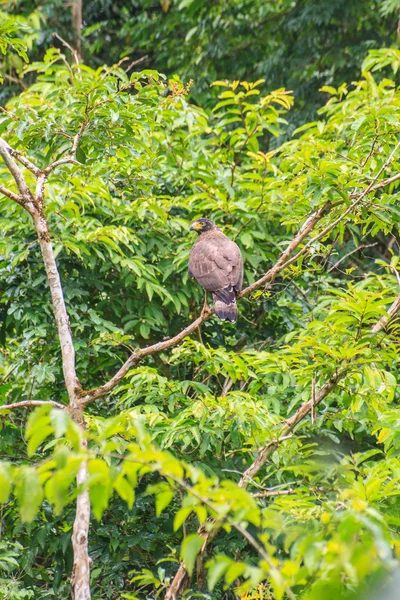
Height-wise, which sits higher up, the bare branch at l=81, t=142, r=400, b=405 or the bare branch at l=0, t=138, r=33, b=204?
the bare branch at l=0, t=138, r=33, b=204

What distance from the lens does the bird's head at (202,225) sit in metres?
5.99

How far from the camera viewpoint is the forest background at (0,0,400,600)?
3.91 metres

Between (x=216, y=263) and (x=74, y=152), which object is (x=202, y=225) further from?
(x=74, y=152)

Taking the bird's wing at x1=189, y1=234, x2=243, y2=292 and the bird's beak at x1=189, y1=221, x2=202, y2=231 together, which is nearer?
the bird's wing at x1=189, y1=234, x2=243, y2=292

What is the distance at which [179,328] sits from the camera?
21.4 ft

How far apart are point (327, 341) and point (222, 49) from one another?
702 cm

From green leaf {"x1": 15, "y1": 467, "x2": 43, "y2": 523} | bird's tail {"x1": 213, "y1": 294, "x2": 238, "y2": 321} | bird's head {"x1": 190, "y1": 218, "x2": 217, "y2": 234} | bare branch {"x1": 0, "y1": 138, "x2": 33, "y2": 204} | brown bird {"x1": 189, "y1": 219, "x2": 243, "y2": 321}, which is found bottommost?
bird's tail {"x1": 213, "y1": 294, "x2": 238, "y2": 321}

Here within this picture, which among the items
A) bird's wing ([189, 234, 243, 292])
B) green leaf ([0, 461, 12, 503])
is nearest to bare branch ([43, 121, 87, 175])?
bird's wing ([189, 234, 243, 292])

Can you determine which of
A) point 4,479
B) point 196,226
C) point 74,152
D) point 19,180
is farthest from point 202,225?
point 4,479

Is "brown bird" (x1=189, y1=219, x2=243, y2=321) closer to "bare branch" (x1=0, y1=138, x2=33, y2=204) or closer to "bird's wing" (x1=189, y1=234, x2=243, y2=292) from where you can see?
"bird's wing" (x1=189, y1=234, x2=243, y2=292)

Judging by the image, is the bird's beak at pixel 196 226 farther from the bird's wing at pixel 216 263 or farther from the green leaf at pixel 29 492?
the green leaf at pixel 29 492

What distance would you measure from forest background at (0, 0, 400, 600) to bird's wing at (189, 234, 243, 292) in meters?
0.28

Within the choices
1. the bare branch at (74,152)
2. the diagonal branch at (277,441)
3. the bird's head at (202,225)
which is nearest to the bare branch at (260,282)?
the diagonal branch at (277,441)

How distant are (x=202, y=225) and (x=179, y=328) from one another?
3.09 feet
